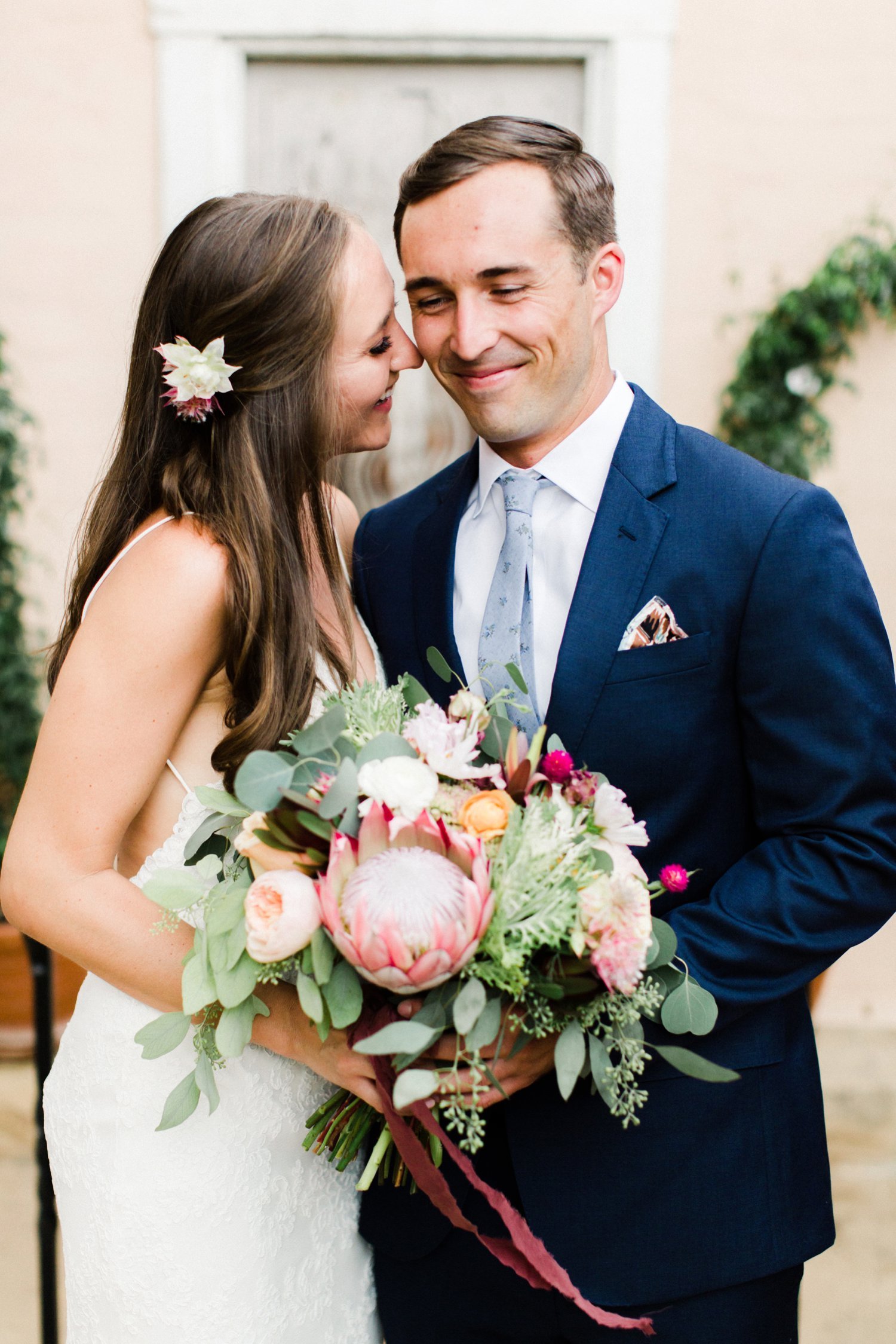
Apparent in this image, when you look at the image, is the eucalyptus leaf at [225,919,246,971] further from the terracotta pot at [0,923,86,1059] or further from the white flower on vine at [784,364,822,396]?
the white flower on vine at [784,364,822,396]

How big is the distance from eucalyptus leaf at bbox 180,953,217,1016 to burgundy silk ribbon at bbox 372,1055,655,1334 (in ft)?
0.73

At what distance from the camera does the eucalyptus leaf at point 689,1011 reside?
4.92 ft

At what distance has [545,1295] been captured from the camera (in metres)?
1.71

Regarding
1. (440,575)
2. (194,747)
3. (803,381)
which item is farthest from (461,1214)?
(803,381)

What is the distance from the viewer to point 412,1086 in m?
1.27

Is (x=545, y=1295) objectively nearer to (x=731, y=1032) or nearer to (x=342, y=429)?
(x=731, y=1032)

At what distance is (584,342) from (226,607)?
73 centimetres

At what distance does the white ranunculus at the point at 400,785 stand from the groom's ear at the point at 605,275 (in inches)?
37.8

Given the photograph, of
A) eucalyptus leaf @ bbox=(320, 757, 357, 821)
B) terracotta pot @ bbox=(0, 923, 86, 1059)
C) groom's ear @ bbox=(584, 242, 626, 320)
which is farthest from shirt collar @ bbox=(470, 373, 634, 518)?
terracotta pot @ bbox=(0, 923, 86, 1059)

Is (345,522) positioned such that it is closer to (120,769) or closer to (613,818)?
(120,769)

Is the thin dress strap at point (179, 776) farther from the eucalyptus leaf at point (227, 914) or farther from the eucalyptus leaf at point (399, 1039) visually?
the eucalyptus leaf at point (399, 1039)

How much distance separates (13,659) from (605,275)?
277 centimetres

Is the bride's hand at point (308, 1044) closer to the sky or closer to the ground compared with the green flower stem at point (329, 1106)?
closer to the sky

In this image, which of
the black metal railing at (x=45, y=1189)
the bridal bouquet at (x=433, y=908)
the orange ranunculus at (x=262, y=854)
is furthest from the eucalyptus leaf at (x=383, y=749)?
the black metal railing at (x=45, y=1189)
